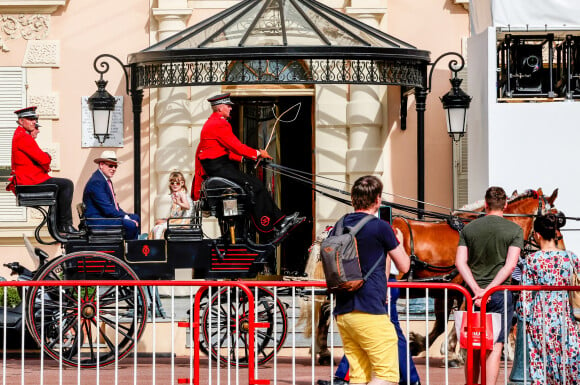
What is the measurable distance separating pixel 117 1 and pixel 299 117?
2.95 meters

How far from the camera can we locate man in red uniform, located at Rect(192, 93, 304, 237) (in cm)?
1288

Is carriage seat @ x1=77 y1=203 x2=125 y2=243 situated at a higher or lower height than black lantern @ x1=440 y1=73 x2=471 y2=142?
lower

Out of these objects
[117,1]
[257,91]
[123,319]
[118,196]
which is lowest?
[123,319]

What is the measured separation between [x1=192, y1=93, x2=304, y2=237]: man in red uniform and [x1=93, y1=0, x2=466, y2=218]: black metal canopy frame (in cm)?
283

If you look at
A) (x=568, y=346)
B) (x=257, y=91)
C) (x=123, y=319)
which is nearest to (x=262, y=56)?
(x=257, y=91)

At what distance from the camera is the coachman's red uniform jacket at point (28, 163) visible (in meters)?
12.9

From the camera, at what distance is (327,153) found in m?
18.0

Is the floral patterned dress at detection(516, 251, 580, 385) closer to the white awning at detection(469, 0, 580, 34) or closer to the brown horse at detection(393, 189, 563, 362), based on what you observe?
the brown horse at detection(393, 189, 563, 362)

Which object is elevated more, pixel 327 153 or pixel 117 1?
pixel 117 1

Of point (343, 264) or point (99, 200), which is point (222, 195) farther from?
point (343, 264)

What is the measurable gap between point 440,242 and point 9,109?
7307mm

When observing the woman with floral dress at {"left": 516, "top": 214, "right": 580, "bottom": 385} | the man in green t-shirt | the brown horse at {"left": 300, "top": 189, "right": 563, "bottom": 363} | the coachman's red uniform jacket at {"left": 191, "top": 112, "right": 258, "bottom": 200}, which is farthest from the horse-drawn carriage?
the woman with floral dress at {"left": 516, "top": 214, "right": 580, "bottom": 385}

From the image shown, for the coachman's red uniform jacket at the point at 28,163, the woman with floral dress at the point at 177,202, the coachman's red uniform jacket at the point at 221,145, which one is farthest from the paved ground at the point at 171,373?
the woman with floral dress at the point at 177,202

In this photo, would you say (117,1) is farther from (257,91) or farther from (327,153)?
(327,153)
